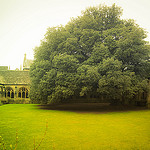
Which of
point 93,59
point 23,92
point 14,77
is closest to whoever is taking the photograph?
point 93,59

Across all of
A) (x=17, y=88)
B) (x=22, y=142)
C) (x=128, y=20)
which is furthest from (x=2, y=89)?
(x=22, y=142)

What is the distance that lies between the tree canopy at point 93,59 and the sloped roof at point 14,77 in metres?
14.6

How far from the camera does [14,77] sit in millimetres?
38469

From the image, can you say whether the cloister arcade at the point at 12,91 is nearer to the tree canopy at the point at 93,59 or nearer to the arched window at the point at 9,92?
the arched window at the point at 9,92

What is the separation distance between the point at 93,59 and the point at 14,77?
23.2 metres

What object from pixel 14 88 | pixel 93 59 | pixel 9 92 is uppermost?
pixel 93 59

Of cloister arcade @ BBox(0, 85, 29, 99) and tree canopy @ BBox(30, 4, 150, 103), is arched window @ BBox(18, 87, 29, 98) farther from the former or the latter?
tree canopy @ BBox(30, 4, 150, 103)

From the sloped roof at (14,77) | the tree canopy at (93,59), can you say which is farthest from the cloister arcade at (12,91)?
the tree canopy at (93,59)

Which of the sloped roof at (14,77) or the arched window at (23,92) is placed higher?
the sloped roof at (14,77)

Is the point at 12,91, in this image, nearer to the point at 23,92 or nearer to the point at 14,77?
the point at 23,92

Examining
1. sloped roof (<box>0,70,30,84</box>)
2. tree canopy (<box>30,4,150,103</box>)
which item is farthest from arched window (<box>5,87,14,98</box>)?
tree canopy (<box>30,4,150,103</box>)

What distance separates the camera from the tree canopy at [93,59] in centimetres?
1938

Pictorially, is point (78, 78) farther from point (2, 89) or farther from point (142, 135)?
point (2, 89)

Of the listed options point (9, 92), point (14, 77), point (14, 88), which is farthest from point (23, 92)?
point (14, 77)
